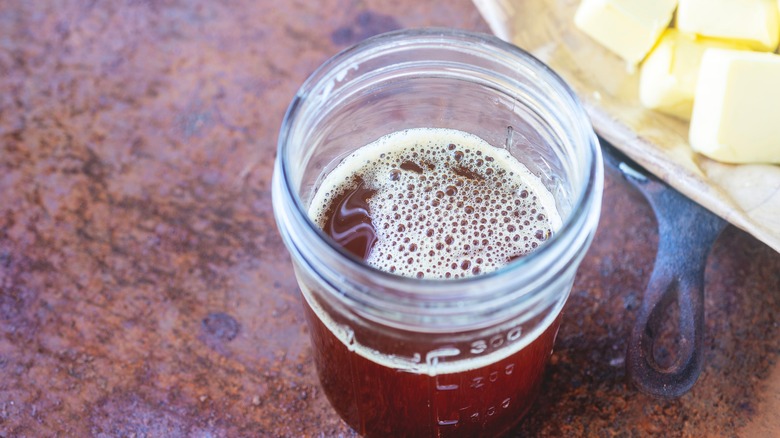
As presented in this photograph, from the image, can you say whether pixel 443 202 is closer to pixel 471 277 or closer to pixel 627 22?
pixel 471 277

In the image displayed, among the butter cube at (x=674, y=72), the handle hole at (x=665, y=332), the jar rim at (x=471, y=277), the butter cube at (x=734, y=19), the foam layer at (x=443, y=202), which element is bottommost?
the handle hole at (x=665, y=332)

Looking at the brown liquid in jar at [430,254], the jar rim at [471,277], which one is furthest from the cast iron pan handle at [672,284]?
the jar rim at [471,277]

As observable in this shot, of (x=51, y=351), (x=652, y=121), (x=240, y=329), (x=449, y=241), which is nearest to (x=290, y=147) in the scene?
(x=449, y=241)

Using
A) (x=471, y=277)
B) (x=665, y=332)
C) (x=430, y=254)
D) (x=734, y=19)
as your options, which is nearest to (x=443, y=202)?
(x=430, y=254)

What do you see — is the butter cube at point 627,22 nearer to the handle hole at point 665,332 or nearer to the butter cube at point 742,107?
the butter cube at point 742,107

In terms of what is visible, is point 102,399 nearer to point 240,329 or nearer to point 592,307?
point 240,329

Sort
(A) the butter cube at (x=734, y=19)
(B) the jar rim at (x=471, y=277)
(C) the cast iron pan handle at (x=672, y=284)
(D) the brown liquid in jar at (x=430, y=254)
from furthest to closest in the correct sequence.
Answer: (A) the butter cube at (x=734, y=19) → (C) the cast iron pan handle at (x=672, y=284) → (D) the brown liquid in jar at (x=430, y=254) → (B) the jar rim at (x=471, y=277)
